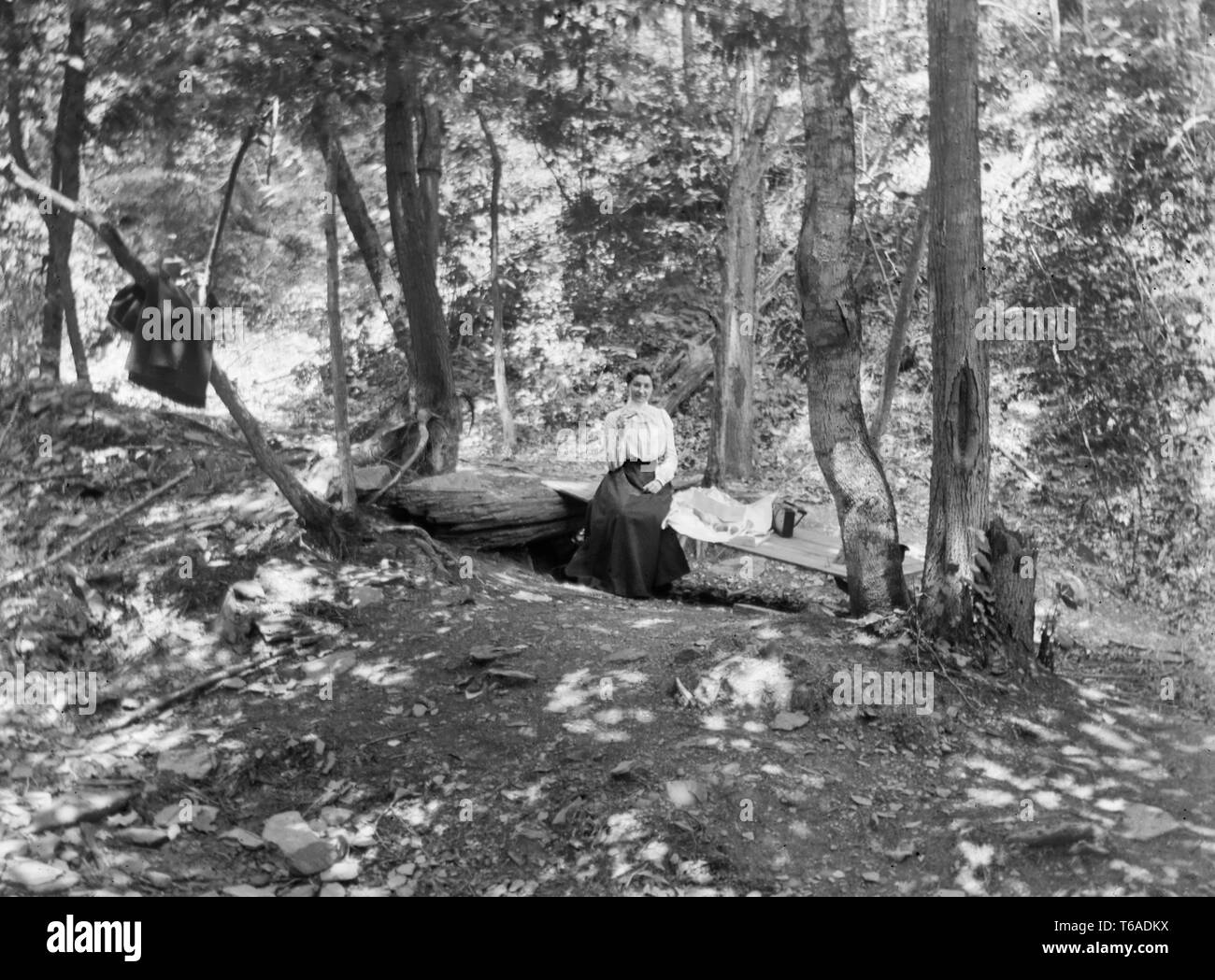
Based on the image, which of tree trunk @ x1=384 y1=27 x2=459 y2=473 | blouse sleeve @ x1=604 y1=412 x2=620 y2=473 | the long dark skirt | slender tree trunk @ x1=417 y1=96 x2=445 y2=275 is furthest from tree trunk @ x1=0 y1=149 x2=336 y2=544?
blouse sleeve @ x1=604 y1=412 x2=620 y2=473

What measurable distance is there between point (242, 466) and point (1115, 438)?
8076 millimetres

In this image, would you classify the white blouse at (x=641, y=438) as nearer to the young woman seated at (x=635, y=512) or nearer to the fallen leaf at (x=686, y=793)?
the young woman seated at (x=635, y=512)

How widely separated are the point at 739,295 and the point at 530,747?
7.43 m

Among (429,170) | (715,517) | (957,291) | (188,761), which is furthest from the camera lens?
(429,170)

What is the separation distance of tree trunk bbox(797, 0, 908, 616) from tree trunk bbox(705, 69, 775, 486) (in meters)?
5.28

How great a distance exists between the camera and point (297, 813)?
5.62 meters

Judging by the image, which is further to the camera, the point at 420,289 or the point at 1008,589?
the point at 420,289

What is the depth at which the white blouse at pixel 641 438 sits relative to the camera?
9.35 m

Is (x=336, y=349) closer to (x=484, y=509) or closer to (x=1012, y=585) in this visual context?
(x=484, y=509)

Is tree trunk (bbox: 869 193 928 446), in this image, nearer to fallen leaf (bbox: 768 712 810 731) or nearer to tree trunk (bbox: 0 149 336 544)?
fallen leaf (bbox: 768 712 810 731)

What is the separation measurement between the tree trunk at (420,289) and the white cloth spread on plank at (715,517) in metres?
1.89

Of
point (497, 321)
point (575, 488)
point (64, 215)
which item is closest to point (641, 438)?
point (575, 488)

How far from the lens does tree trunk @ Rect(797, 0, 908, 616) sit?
656 centimetres

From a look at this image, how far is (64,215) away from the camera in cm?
906
